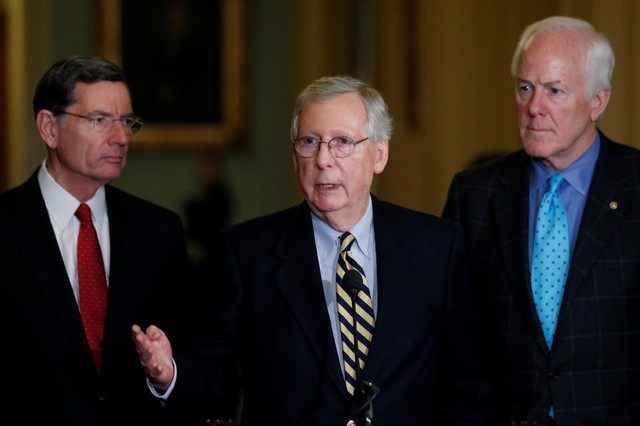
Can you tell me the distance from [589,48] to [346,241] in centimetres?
115

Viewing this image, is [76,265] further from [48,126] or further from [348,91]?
[348,91]

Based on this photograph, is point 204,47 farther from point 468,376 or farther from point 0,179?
point 468,376

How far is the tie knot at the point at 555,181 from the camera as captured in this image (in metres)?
3.64

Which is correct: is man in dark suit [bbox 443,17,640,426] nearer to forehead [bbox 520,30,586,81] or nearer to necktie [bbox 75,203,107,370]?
forehead [bbox 520,30,586,81]

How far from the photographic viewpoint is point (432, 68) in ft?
25.2

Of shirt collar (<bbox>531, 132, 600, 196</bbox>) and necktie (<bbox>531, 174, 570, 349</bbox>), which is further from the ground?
shirt collar (<bbox>531, 132, 600, 196</bbox>)

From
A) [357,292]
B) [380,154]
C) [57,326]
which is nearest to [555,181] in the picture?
[380,154]

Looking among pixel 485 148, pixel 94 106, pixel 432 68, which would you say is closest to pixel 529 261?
pixel 94 106

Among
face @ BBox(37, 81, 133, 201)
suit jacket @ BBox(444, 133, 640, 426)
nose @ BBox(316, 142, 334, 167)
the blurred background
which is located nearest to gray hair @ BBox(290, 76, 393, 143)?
nose @ BBox(316, 142, 334, 167)

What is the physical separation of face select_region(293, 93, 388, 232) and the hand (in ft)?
1.85

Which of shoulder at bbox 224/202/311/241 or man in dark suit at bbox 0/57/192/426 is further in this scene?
man in dark suit at bbox 0/57/192/426

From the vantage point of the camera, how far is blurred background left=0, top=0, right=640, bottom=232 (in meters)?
7.32

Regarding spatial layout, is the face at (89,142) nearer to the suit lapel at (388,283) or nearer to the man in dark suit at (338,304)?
the man in dark suit at (338,304)

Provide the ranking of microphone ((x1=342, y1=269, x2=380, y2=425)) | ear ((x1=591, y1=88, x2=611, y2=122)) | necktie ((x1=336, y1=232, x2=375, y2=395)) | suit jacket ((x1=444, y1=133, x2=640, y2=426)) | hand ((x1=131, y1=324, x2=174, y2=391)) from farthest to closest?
ear ((x1=591, y1=88, x2=611, y2=122)), suit jacket ((x1=444, y1=133, x2=640, y2=426)), necktie ((x1=336, y1=232, x2=375, y2=395)), hand ((x1=131, y1=324, x2=174, y2=391)), microphone ((x1=342, y1=269, x2=380, y2=425))
